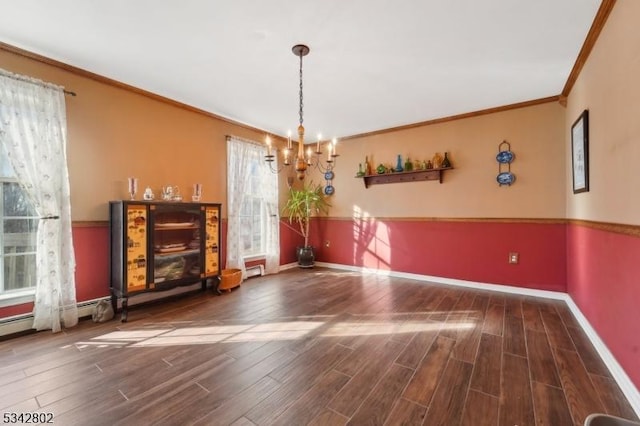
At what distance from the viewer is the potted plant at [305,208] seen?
200 inches

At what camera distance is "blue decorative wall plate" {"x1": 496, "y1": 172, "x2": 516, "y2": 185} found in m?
3.71

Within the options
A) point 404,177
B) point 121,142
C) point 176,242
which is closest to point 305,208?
point 404,177

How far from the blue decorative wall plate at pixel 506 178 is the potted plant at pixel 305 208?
9.16 ft

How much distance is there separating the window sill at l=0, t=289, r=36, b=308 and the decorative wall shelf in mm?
4363

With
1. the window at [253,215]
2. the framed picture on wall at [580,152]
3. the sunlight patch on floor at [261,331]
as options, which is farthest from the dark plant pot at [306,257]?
the framed picture on wall at [580,152]

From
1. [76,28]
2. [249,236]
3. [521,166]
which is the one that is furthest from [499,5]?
[249,236]

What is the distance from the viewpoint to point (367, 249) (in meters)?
4.98

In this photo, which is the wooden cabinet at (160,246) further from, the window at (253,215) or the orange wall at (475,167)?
the orange wall at (475,167)

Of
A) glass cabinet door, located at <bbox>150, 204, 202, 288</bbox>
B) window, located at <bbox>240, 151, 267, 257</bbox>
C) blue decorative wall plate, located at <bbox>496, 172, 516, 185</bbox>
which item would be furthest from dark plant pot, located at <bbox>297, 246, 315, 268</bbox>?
blue decorative wall plate, located at <bbox>496, 172, 516, 185</bbox>

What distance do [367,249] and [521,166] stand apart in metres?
2.55

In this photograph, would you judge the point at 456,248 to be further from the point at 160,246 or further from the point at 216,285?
the point at 160,246

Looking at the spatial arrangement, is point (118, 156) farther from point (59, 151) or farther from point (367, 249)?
point (367, 249)

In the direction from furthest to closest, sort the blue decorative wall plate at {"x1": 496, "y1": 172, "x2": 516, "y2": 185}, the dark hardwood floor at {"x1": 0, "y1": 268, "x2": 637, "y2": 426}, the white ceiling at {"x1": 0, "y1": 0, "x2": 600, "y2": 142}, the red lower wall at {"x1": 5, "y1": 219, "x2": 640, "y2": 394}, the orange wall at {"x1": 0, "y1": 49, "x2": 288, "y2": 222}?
the blue decorative wall plate at {"x1": 496, "y1": 172, "x2": 516, "y2": 185} → the orange wall at {"x1": 0, "y1": 49, "x2": 288, "y2": 222} → the white ceiling at {"x1": 0, "y1": 0, "x2": 600, "y2": 142} → the red lower wall at {"x1": 5, "y1": 219, "x2": 640, "y2": 394} → the dark hardwood floor at {"x1": 0, "y1": 268, "x2": 637, "y2": 426}

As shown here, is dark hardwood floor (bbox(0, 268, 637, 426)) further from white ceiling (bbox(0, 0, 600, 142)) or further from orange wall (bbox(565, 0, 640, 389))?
white ceiling (bbox(0, 0, 600, 142))
